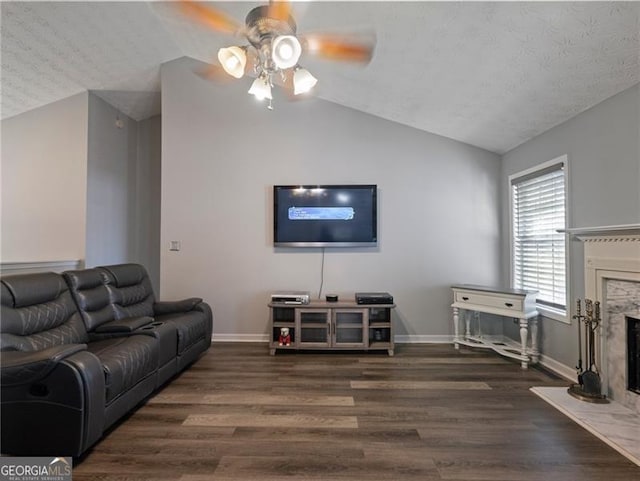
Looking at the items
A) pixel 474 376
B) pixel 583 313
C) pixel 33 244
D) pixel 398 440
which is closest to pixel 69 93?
pixel 33 244

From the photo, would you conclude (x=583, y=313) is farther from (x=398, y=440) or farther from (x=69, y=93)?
(x=69, y=93)

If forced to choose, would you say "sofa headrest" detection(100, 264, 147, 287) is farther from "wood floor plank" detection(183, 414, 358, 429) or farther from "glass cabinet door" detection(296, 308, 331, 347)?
"glass cabinet door" detection(296, 308, 331, 347)

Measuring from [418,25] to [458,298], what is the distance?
9.13ft

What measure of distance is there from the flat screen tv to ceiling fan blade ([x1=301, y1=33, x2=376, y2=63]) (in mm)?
1713

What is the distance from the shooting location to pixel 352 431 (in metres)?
2.13

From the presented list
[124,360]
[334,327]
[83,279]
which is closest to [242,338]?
[334,327]

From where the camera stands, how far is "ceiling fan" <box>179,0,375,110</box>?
1938mm

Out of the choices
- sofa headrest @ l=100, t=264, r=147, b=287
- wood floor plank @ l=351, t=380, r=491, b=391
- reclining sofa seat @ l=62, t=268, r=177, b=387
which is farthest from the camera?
sofa headrest @ l=100, t=264, r=147, b=287

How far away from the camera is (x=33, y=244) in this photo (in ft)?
13.6

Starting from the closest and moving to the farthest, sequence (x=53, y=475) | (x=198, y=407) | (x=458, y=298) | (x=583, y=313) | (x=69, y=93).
A: (x=53, y=475) → (x=198, y=407) → (x=583, y=313) → (x=458, y=298) → (x=69, y=93)

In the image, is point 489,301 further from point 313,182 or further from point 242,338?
point 242,338

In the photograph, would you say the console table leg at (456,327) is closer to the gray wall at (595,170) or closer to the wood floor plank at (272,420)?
the gray wall at (595,170)

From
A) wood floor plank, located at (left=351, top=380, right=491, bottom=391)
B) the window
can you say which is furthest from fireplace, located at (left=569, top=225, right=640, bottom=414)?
wood floor plank, located at (left=351, top=380, right=491, bottom=391)

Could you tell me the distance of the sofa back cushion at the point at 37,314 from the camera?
211 centimetres
